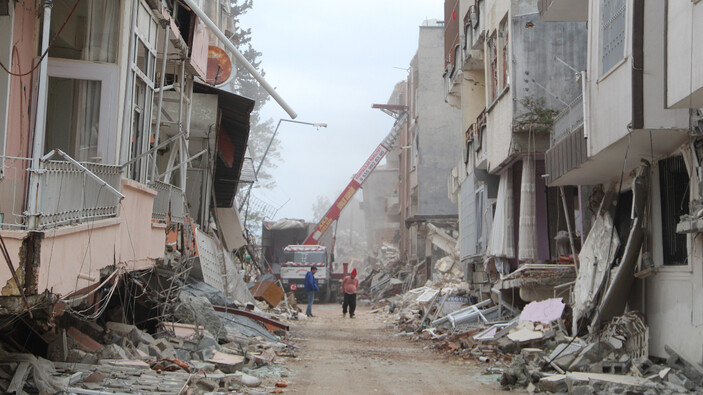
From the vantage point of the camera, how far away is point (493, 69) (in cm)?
1980

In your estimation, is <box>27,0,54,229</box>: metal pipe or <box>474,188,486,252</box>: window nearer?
<box>27,0,54,229</box>: metal pipe

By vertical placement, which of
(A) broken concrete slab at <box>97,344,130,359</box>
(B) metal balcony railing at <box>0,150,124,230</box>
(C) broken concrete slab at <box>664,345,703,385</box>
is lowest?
(A) broken concrete slab at <box>97,344,130,359</box>

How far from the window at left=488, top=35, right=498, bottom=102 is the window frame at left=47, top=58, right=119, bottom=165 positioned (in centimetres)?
1166

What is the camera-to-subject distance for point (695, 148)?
10.0 metres

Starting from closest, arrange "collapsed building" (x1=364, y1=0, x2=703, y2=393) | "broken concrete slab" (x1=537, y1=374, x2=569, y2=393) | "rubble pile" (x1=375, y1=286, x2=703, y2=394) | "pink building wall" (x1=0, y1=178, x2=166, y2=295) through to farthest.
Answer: "pink building wall" (x1=0, y1=178, x2=166, y2=295) → "rubble pile" (x1=375, y1=286, x2=703, y2=394) → "broken concrete slab" (x1=537, y1=374, x2=569, y2=393) → "collapsed building" (x1=364, y1=0, x2=703, y2=393)

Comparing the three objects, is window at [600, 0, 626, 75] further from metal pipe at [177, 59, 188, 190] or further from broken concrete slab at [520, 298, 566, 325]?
metal pipe at [177, 59, 188, 190]

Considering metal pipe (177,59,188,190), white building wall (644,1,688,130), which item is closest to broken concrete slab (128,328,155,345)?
metal pipe (177,59,188,190)

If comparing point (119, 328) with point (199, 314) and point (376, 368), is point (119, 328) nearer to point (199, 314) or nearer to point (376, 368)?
point (199, 314)

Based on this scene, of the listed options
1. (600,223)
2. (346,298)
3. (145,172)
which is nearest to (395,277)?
(346,298)

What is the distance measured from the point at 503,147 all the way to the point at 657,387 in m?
9.37

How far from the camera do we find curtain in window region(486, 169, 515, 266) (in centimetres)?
1809

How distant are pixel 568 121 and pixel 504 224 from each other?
4.84 m

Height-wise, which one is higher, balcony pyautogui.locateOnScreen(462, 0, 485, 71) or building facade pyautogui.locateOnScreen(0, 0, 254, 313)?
balcony pyautogui.locateOnScreen(462, 0, 485, 71)

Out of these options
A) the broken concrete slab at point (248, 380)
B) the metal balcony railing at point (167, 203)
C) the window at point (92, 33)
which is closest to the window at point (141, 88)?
the window at point (92, 33)
